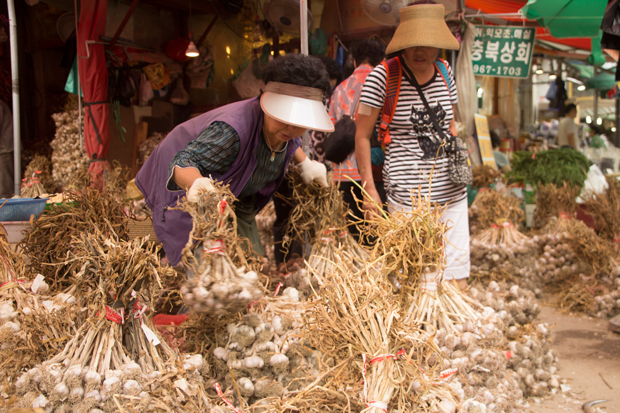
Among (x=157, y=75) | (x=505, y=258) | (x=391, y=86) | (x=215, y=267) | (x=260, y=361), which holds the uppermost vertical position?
(x=157, y=75)

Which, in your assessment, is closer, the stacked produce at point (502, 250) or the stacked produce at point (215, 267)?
the stacked produce at point (215, 267)

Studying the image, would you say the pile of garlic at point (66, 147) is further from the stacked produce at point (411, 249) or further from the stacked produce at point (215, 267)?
the stacked produce at point (411, 249)

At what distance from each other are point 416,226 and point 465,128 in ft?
11.6

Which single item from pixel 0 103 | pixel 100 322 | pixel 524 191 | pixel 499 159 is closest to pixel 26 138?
pixel 0 103

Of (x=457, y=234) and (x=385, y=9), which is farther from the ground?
(x=385, y=9)

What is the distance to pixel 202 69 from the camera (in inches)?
186

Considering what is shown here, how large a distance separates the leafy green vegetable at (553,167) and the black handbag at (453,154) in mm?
3133

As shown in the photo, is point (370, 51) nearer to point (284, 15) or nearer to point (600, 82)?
point (284, 15)

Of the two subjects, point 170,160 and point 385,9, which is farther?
point 385,9

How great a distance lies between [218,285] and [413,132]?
1397mm

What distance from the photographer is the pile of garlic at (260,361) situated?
150 cm

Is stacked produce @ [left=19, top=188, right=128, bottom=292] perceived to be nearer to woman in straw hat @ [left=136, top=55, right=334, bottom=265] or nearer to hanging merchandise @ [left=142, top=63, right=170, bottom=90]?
woman in straw hat @ [left=136, top=55, right=334, bottom=265]

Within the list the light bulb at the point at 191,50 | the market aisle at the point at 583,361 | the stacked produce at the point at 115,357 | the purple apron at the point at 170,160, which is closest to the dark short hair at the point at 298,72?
the purple apron at the point at 170,160

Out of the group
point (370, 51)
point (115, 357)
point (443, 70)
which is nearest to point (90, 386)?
point (115, 357)
